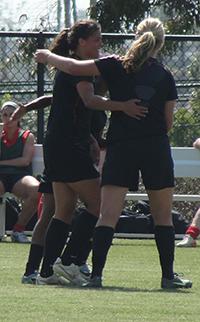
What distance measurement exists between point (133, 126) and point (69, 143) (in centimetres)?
50

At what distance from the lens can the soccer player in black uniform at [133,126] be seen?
879 centimetres

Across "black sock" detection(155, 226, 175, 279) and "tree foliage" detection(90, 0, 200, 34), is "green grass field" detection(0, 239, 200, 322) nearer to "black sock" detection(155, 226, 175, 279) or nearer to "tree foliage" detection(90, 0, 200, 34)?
"black sock" detection(155, 226, 175, 279)

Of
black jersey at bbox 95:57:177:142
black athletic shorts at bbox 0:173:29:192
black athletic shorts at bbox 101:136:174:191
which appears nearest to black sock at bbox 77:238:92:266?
black athletic shorts at bbox 101:136:174:191

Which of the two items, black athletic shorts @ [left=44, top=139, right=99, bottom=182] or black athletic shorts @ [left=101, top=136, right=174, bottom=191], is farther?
black athletic shorts @ [left=44, top=139, right=99, bottom=182]

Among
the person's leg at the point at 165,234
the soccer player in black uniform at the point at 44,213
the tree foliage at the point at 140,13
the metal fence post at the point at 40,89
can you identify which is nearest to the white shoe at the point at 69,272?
the soccer player in black uniform at the point at 44,213

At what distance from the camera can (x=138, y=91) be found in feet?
29.1

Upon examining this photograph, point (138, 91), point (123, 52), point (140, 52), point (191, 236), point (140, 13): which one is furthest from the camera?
point (140, 13)

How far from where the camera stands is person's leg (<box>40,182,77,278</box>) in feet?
30.1

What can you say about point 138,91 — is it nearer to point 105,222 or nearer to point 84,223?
point 105,222

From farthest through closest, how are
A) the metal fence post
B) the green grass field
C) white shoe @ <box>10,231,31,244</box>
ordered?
the metal fence post → white shoe @ <box>10,231,31,244</box> → the green grass field

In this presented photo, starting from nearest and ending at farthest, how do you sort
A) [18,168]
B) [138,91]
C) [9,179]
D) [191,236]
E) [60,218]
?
1. [138,91]
2. [60,218]
3. [191,236]
4. [9,179]
5. [18,168]

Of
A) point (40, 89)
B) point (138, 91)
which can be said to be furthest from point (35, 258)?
point (40, 89)

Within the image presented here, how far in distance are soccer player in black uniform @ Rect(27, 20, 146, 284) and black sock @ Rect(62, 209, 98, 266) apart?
0.35ft

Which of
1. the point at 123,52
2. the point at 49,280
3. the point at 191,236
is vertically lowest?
the point at 191,236
